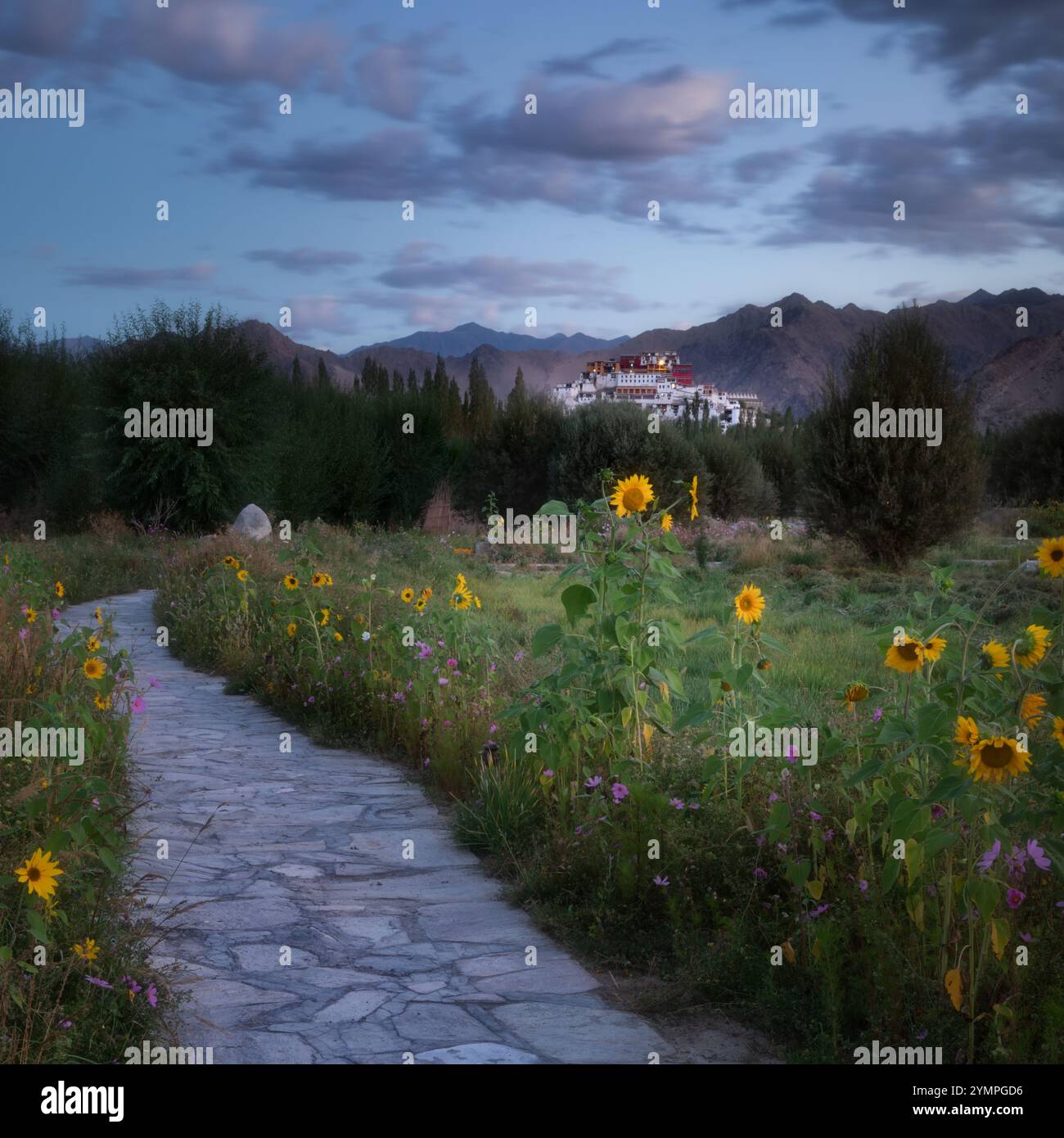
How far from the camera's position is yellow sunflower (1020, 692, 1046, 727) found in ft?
9.38

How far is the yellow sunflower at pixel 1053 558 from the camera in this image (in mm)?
2887

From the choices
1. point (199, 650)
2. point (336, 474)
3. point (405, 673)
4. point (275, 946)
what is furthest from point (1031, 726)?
point (336, 474)

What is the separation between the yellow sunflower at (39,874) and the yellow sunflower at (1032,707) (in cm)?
262

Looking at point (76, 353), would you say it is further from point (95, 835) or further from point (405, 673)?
point (95, 835)

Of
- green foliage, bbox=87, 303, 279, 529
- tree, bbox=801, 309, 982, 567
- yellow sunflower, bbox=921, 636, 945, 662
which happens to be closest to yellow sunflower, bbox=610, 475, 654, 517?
yellow sunflower, bbox=921, 636, 945, 662

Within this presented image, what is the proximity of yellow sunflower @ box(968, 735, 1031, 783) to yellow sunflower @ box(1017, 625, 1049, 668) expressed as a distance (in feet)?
1.29

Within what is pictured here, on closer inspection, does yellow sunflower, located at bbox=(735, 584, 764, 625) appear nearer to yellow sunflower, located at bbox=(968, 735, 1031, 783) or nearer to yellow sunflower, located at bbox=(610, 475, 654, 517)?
yellow sunflower, located at bbox=(610, 475, 654, 517)

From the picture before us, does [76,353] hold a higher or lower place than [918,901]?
higher

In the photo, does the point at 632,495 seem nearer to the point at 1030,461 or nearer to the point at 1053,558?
the point at 1053,558

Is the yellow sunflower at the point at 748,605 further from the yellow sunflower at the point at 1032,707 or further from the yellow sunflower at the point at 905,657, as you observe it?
the yellow sunflower at the point at 1032,707

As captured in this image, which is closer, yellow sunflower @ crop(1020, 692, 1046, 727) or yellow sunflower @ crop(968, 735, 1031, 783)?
yellow sunflower @ crop(968, 735, 1031, 783)

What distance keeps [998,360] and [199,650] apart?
50.7 metres

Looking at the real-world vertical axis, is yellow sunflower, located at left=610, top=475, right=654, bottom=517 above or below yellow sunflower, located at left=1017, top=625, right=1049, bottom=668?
above
